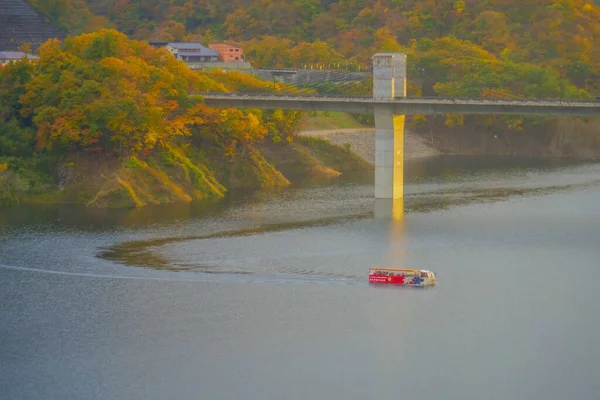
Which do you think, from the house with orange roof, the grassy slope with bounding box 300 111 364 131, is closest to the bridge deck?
the grassy slope with bounding box 300 111 364 131

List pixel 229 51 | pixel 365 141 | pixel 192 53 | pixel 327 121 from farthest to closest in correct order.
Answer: pixel 229 51
pixel 192 53
pixel 327 121
pixel 365 141

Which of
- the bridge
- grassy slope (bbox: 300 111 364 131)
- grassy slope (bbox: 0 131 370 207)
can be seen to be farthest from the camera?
grassy slope (bbox: 300 111 364 131)

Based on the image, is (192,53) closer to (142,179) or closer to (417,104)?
(142,179)

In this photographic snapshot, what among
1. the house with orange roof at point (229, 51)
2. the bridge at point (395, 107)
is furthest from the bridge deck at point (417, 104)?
the house with orange roof at point (229, 51)

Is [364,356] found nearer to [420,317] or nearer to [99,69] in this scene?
[420,317]

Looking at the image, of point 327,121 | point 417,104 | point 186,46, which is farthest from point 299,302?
point 186,46

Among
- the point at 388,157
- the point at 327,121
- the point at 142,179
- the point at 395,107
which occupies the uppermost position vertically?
the point at 395,107

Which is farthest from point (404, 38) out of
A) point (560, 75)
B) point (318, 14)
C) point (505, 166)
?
point (505, 166)

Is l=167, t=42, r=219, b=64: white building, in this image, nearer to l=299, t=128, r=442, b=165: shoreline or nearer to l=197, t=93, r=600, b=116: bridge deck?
l=299, t=128, r=442, b=165: shoreline
